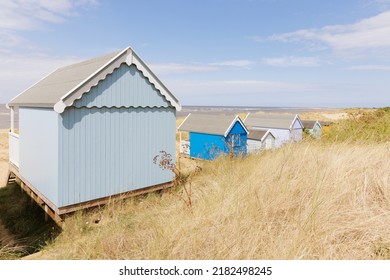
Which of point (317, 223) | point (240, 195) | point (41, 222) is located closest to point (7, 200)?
point (41, 222)

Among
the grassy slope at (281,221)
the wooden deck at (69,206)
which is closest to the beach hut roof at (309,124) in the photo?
the wooden deck at (69,206)

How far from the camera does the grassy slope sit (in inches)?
139

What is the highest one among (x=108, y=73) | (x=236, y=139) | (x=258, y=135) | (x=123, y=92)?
(x=108, y=73)

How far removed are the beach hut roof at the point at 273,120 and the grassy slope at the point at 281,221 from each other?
14.4 m

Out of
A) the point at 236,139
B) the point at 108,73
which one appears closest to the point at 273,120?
the point at 236,139

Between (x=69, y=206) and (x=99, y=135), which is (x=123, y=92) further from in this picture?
(x=69, y=206)

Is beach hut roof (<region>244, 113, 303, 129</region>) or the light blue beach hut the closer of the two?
the light blue beach hut

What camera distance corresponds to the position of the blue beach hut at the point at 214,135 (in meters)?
16.1

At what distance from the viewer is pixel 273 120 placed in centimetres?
2186

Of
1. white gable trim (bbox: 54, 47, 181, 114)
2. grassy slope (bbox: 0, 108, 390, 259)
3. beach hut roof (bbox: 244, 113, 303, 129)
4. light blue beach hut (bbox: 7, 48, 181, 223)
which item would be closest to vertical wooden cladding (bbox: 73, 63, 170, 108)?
light blue beach hut (bbox: 7, 48, 181, 223)

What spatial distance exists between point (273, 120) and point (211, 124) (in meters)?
6.73

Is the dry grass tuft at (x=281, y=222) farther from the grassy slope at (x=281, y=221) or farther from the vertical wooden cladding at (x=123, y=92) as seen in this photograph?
the vertical wooden cladding at (x=123, y=92)

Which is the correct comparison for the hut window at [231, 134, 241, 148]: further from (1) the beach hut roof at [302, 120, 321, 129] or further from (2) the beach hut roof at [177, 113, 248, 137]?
(1) the beach hut roof at [302, 120, 321, 129]

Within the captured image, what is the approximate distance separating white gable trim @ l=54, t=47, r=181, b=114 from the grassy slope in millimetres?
3264
